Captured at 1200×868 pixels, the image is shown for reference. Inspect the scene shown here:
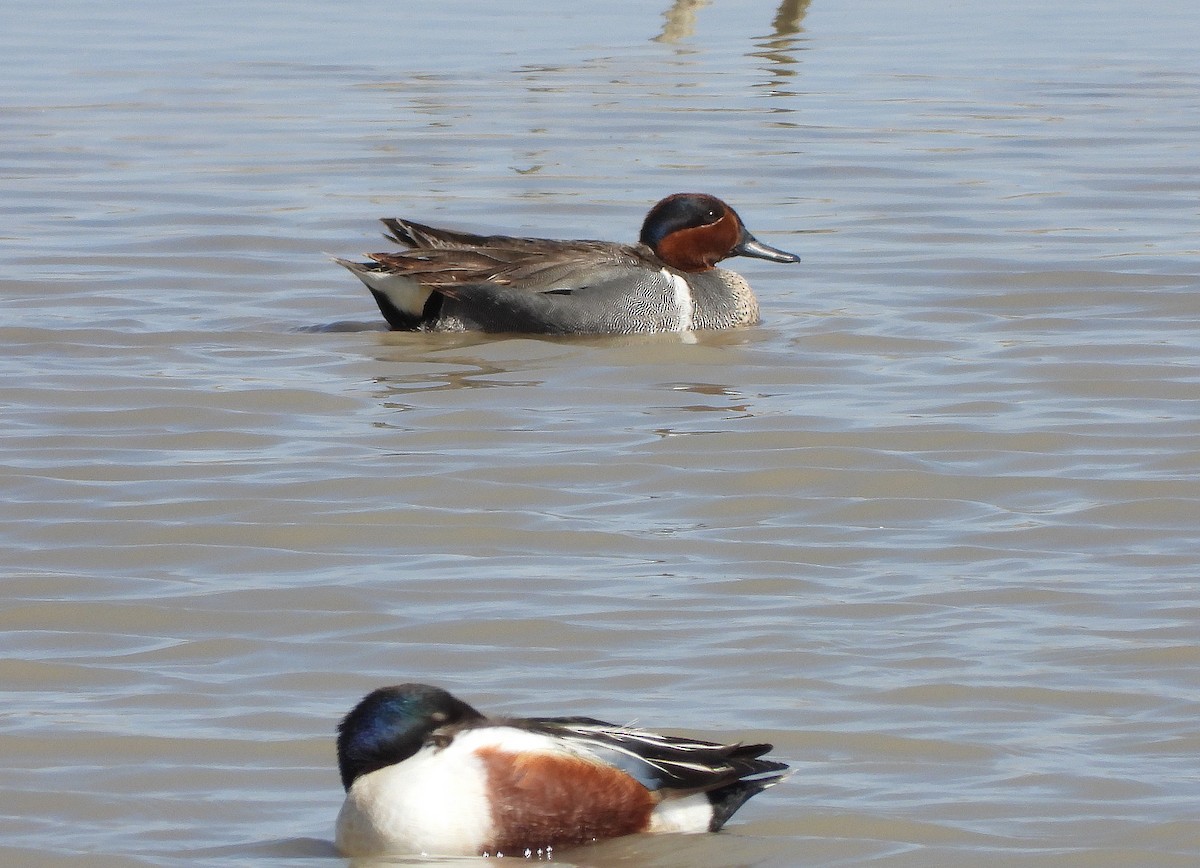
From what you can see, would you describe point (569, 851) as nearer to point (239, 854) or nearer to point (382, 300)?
point (239, 854)

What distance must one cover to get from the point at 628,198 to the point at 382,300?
131 inches

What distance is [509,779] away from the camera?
4.23 meters

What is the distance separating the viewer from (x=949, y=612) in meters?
5.61

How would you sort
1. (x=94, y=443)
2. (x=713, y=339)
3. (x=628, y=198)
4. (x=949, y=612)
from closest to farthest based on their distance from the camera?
(x=949, y=612) → (x=94, y=443) → (x=713, y=339) → (x=628, y=198)

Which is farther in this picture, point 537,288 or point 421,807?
point 537,288

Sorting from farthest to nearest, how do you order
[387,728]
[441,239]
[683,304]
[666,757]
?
[441,239]
[683,304]
[666,757]
[387,728]

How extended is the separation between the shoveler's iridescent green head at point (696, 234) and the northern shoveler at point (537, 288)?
0.21 metres

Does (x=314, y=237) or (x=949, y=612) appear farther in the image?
(x=314, y=237)

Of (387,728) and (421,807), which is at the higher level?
(387,728)

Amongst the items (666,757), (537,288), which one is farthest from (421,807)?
(537,288)

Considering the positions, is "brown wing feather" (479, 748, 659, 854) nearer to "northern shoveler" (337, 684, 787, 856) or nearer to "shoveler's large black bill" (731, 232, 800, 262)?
"northern shoveler" (337, 684, 787, 856)

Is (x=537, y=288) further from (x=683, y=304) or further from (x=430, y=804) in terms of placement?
(x=430, y=804)

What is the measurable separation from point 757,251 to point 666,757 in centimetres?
611

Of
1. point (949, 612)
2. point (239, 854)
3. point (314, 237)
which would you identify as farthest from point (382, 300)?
point (239, 854)
